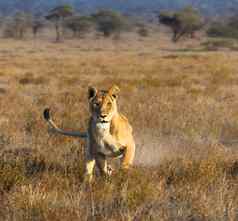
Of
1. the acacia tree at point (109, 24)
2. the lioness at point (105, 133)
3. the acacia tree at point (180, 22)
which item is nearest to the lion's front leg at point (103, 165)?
the lioness at point (105, 133)

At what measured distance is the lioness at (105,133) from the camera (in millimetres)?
4609

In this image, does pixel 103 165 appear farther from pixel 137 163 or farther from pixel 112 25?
pixel 112 25

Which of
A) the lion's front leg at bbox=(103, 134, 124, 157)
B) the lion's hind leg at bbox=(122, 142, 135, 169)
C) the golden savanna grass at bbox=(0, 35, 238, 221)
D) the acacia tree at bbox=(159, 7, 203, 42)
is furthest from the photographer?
the acacia tree at bbox=(159, 7, 203, 42)

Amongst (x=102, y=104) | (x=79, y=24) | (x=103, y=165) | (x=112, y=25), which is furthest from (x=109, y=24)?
(x=102, y=104)

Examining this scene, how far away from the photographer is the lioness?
4609 mm

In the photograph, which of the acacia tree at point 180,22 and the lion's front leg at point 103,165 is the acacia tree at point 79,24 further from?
the lion's front leg at point 103,165

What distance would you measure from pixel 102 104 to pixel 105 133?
295mm

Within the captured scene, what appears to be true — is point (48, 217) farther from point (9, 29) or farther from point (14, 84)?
point (9, 29)

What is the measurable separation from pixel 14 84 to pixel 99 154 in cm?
1073

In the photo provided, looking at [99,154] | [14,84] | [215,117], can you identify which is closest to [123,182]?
[99,154]

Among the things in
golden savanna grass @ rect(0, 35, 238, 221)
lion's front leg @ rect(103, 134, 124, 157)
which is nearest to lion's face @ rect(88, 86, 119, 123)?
lion's front leg @ rect(103, 134, 124, 157)

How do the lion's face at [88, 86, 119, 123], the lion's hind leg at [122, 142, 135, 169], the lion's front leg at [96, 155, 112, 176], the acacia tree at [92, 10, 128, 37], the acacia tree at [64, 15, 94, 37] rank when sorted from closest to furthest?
the lion's face at [88, 86, 119, 123] → the lion's hind leg at [122, 142, 135, 169] → the lion's front leg at [96, 155, 112, 176] → the acacia tree at [92, 10, 128, 37] → the acacia tree at [64, 15, 94, 37]

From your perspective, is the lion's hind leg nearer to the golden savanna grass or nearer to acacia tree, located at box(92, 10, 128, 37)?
the golden savanna grass

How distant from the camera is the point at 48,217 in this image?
13.7ft
